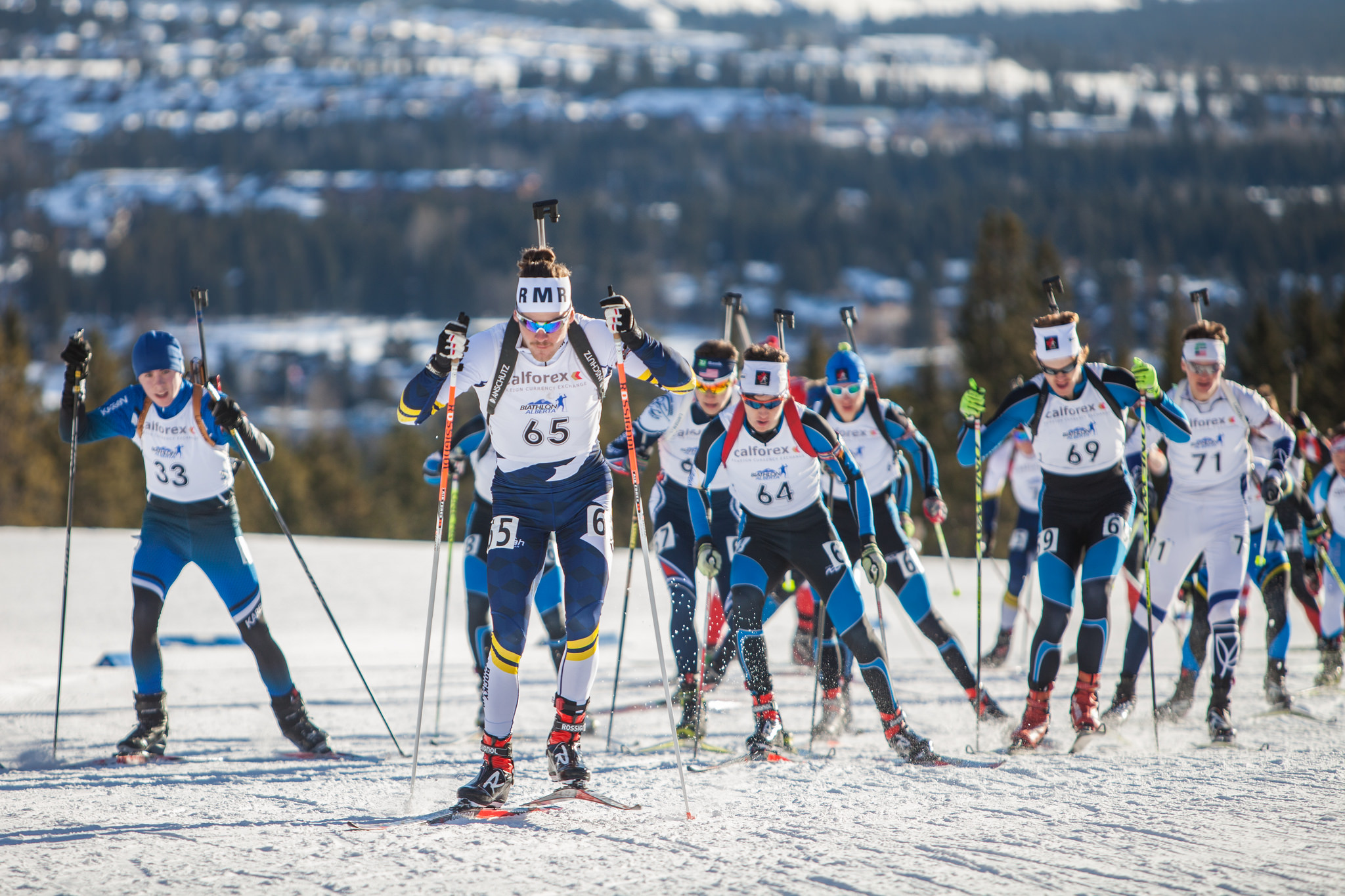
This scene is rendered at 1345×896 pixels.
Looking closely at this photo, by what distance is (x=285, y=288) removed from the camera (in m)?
143

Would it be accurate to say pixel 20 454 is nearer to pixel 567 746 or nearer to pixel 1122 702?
pixel 567 746

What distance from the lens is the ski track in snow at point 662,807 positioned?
4.01 meters

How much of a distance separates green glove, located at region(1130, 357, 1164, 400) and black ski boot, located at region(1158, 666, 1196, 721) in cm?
202

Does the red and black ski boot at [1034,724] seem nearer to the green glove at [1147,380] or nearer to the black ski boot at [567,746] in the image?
the green glove at [1147,380]

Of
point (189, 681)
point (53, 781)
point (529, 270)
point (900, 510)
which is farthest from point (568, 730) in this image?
point (189, 681)

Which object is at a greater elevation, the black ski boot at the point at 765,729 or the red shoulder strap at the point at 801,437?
the red shoulder strap at the point at 801,437

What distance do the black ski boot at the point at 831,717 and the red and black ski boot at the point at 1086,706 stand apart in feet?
4.42

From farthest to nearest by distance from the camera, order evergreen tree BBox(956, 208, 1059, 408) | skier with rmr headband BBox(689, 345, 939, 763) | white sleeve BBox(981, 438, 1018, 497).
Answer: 1. evergreen tree BBox(956, 208, 1059, 408)
2. white sleeve BBox(981, 438, 1018, 497)
3. skier with rmr headband BBox(689, 345, 939, 763)

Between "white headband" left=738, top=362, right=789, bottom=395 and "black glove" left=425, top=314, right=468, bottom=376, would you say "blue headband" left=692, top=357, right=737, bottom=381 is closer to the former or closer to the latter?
"white headband" left=738, top=362, right=789, bottom=395

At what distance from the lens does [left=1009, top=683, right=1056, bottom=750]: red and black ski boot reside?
6.35 m

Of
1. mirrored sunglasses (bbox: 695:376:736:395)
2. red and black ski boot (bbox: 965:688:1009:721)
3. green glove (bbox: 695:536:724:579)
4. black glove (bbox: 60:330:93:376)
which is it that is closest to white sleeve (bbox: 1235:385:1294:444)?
red and black ski boot (bbox: 965:688:1009:721)

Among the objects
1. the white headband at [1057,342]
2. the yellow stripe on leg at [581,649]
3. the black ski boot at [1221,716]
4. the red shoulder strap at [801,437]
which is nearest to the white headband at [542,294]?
the yellow stripe on leg at [581,649]

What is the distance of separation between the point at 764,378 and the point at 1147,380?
225cm

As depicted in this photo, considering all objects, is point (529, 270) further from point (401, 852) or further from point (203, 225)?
point (203, 225)
